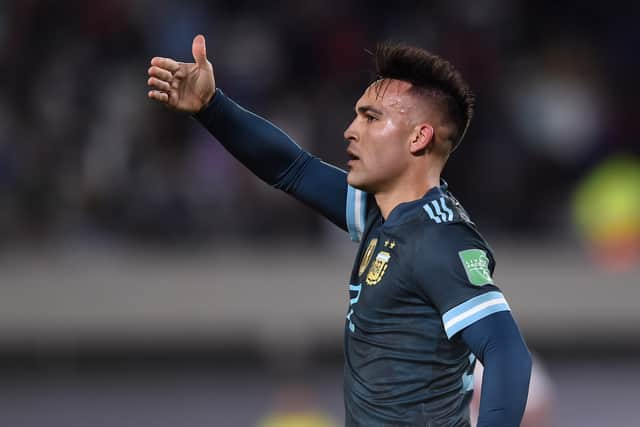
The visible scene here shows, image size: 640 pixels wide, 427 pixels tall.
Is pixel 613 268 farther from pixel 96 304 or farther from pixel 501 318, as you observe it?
pixel 501 318

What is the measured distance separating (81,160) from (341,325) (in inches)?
92.7

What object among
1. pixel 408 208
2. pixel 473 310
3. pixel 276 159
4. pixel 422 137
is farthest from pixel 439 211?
pixel 276 159

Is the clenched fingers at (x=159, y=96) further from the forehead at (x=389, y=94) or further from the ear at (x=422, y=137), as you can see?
the ear at (x=422, y=137)

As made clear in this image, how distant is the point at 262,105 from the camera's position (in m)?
9.96

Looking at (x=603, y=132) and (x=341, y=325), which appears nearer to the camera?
(x=341, y=325)

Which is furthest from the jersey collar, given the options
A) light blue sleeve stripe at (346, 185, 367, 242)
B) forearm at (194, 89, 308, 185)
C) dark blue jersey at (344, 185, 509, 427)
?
forearm at (194, 89, 308, 185)

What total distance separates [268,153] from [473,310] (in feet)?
3.18

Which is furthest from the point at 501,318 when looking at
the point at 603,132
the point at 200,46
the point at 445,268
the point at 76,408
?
the point at 603,132

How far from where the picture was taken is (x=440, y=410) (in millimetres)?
3283

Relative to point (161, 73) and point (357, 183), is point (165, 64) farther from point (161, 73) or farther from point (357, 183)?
point (357, 183)

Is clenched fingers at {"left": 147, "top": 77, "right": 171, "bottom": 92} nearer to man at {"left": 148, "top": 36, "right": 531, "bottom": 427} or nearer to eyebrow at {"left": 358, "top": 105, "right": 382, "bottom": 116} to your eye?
man at {"left": 148, "top": 36, "right": 531, "bottom": 427}

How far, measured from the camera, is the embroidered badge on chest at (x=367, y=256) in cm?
343

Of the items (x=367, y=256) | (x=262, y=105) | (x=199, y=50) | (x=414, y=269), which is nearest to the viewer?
(x=414, y=269)

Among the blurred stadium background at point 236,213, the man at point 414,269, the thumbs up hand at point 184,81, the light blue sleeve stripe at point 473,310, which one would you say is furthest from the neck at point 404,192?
the blurred stadium background at point 236,213
